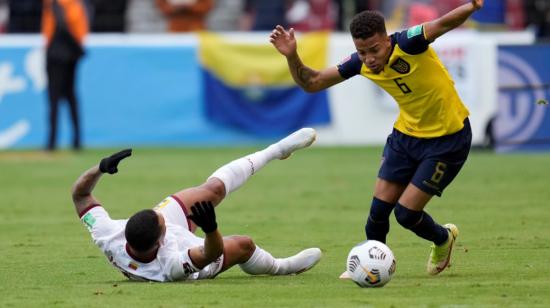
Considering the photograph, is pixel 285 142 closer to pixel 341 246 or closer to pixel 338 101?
pixel 341 246

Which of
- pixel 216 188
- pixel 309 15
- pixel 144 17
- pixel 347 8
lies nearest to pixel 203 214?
pixel 216 188

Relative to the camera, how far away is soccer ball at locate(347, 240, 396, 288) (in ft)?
28.6

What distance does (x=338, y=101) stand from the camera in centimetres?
2403

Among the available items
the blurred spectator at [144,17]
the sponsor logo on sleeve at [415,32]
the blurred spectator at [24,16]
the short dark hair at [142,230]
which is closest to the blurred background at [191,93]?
the blurred spectator at [24,16]

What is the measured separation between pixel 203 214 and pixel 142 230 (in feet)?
2.05

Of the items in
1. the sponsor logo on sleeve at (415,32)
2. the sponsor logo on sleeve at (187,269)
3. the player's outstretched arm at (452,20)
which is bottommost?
the sponsor logo on sleeve at (187,269)

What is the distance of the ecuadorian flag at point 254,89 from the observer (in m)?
24.3

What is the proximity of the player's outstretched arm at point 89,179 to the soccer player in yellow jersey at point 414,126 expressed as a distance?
1688 mm

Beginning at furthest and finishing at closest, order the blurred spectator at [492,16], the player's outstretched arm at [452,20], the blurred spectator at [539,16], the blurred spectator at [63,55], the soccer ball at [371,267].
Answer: the blurred spectator at [539,16] < the blurred spectator at [492,16] < the blurred spectator at [63,55] < the player's outstretched arm at [452,20] < the soccer ball at [371,267]

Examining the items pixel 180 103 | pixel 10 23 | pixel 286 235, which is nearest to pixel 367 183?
pixel 286 235

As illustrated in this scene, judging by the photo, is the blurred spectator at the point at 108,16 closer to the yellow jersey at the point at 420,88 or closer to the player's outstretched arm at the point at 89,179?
the player's outstretched arm at the point at 89,179

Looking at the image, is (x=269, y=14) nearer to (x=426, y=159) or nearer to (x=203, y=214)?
(x=426, y=159)

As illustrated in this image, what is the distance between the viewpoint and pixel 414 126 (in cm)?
970

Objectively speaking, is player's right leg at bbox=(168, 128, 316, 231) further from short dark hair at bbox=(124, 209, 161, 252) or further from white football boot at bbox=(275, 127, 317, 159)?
short dark hair at bbox=(124, 209, 161, 252)
